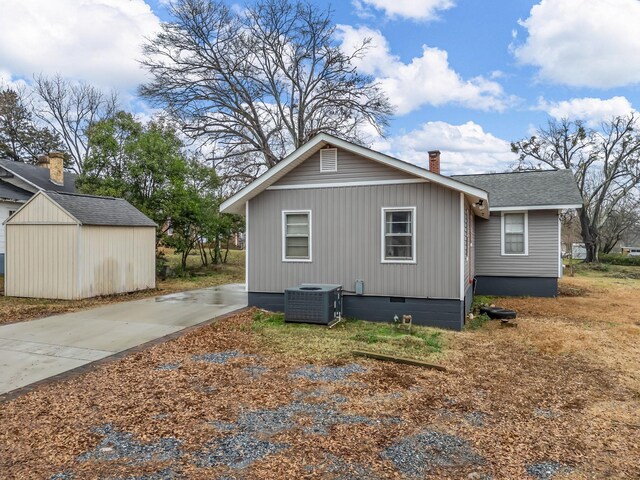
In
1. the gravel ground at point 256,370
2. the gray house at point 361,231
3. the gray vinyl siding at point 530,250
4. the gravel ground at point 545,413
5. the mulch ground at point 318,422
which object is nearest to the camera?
the mulch ground at point 318,422

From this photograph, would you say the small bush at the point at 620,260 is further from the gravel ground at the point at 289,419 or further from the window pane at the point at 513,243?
the gravel ground at the point at 289,419

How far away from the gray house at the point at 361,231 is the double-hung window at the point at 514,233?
4.95 meters

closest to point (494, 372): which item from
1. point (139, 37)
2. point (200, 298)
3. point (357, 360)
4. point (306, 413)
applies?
point (357, 360)

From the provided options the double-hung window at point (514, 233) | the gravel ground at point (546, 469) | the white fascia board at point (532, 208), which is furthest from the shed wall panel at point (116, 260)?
the double-hung window at point (514, 233)

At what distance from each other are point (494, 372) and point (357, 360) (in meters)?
1.87

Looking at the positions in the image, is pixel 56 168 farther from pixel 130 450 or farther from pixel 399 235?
pixel 130 450

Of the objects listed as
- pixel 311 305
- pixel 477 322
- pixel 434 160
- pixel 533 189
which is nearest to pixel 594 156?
pixel 533 189

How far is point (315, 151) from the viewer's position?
30.3 ft

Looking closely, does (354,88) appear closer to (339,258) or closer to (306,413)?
(339,258)

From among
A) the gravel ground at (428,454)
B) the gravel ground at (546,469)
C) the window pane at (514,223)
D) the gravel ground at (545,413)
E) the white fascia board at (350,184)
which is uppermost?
the white fascia board at (350,184)

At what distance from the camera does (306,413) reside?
13.8ft

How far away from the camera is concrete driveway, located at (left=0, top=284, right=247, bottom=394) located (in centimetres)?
→ 564

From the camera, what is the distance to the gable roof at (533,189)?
513 inches

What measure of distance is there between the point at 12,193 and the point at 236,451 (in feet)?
65.5
